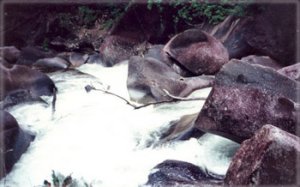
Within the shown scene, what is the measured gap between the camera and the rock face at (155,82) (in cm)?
465

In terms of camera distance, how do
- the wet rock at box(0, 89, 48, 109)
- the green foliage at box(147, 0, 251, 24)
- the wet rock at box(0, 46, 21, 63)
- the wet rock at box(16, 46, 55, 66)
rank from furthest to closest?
the wet rock at box(0, 46, 21, 63), the wet rock at box(16, 46, 55, 66), the green foliage at box(147, 0, 251, 24), the wet rock at box(0, 89, 48, 109)

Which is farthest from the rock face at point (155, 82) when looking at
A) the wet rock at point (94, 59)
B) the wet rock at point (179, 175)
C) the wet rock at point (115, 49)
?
the wet rock at point (94, 59)

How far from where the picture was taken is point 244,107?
3.25m

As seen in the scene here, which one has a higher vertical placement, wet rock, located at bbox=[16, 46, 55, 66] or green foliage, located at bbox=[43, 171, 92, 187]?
green foliage, located at bbox=[43, 171, 92, 187]

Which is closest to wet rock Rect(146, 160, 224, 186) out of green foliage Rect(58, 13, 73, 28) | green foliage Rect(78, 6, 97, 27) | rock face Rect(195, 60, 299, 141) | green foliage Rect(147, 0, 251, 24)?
rock face Rect(195, 60, 299, 141)

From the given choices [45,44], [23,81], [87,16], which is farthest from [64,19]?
[23,81]

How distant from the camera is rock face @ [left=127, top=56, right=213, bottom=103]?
4648 mm

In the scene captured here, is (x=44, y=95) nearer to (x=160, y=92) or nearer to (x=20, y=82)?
(x=20, y=82)

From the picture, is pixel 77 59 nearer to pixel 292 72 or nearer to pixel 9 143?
pixel 9 143

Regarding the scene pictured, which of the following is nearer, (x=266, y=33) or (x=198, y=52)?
(x=198, y=52)

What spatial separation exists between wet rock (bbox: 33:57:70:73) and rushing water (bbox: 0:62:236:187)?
144cm

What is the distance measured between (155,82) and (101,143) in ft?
3.81

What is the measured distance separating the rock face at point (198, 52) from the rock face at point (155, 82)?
355mm

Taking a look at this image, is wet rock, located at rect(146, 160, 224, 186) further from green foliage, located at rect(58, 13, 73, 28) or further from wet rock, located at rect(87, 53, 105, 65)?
green foliage, located at rect(58, 13, 73, 28)
